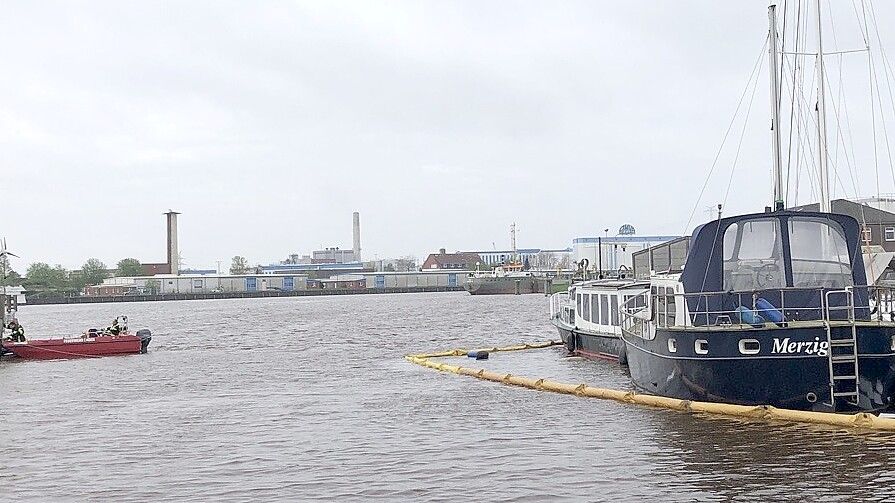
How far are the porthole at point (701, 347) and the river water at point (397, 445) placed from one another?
175 centimetres

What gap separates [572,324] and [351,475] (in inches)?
1192

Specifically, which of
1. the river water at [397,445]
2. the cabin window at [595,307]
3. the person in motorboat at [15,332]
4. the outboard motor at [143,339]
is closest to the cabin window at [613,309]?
the cabin window at [595,307]

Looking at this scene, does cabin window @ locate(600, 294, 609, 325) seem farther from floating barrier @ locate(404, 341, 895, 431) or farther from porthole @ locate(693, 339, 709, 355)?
porthole @ locate(693, 339, 709, 355)

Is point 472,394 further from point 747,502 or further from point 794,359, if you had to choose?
point 747,502

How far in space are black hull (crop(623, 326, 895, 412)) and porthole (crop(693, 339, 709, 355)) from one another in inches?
3.1

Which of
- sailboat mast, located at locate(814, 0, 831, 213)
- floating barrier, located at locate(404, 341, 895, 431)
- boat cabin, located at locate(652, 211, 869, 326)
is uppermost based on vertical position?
sailboat mast, located at locate(814, 0, 831, 213)

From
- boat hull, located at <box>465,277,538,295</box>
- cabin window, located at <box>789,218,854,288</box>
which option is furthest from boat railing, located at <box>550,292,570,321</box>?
boat hull, located at <box>465,277,538,295</box>

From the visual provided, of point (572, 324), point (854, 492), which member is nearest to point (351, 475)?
point (854, 492)

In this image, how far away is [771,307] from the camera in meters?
24.0

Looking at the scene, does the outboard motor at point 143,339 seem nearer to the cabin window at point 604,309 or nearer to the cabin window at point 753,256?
the cabin window at point 604,309

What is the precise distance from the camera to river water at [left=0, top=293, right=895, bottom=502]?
19578mm

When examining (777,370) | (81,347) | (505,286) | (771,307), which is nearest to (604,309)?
(771,307)

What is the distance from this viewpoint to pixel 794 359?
22.8 metres

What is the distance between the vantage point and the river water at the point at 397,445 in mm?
19578
